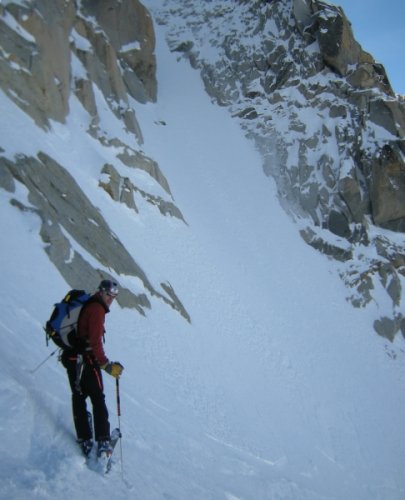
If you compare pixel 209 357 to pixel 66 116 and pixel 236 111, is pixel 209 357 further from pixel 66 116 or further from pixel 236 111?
pixel 236 111

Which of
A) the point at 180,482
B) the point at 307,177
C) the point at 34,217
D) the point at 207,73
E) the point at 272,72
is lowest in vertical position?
the point at 180,482

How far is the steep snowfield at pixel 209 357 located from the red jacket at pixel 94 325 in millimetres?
958

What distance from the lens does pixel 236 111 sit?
44.4m

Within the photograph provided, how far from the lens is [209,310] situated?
2014 centimetres

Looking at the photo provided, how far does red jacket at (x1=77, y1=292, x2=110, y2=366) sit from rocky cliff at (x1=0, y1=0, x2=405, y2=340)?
6.75 meters

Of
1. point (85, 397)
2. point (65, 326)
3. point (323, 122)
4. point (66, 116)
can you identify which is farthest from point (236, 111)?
point (85, 397)

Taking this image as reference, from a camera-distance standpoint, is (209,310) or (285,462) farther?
(209,310)

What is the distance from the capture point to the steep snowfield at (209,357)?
5.63m

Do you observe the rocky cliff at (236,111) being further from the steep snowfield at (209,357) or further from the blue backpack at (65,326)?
the blue backpack at (65,326)

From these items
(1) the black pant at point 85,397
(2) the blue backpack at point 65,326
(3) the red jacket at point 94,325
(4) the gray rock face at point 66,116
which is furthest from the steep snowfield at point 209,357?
(3) the red jacket at point 94,325

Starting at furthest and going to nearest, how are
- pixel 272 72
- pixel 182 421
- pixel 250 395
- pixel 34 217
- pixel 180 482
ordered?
1. pixel 272 72
2. pixel 250 395
3. pixel 34 217
4. pixel 182 421
5. pixel 180 482

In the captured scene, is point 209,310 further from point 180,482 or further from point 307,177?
point 307,177

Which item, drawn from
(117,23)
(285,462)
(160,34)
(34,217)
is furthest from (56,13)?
(160,34)

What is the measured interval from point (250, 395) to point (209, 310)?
519 centimetres
